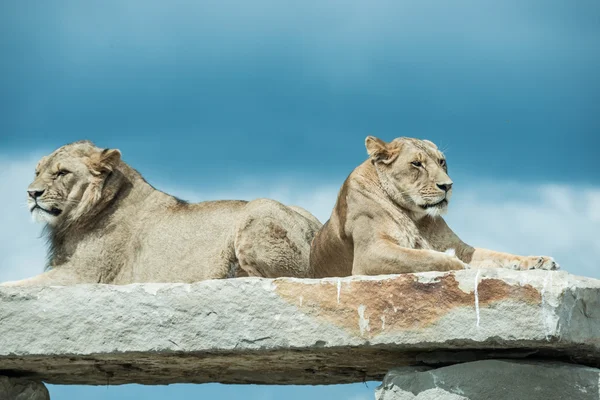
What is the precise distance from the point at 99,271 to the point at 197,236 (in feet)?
3.29

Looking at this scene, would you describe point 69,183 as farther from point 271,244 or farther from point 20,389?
point 20,389

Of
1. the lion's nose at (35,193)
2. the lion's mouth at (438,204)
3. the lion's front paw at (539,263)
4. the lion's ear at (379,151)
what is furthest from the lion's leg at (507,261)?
the lion's nose at (35,193)

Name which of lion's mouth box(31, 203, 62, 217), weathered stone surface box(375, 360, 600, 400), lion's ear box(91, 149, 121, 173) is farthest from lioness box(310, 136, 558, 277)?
lion's mouth box(31, 203, 62, 217)

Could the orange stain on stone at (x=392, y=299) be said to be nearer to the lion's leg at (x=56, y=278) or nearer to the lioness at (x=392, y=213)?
the lioness at (x=392, y=213)

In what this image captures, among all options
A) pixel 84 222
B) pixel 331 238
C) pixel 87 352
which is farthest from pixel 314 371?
pixel 84 222

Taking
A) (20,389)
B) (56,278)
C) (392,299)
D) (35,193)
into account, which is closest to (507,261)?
(392,299)

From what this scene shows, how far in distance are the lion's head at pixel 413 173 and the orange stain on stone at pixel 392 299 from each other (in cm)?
156

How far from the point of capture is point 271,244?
948cm

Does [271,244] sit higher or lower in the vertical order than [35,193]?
lower

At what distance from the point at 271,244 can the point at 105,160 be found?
2137mm

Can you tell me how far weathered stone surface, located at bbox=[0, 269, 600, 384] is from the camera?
22.8 ft

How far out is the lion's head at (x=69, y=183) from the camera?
10172 millimetres

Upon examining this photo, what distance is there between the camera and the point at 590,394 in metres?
7.11

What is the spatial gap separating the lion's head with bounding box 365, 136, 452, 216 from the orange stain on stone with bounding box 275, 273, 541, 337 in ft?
5.13
